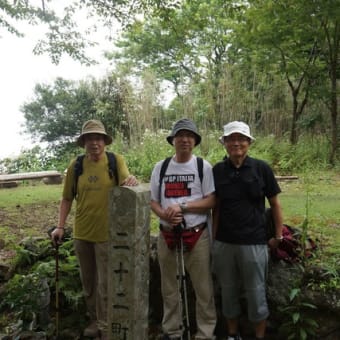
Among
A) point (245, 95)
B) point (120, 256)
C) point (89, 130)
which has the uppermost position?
point (245, 95)

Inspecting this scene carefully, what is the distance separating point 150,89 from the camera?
293 inches

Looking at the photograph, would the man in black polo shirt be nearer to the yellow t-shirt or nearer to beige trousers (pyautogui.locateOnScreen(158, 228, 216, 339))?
beige trousers (pyautogui.locateOnScreen(158, 228, 216, 339))

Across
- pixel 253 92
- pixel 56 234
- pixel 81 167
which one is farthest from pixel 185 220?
pixel 253 92

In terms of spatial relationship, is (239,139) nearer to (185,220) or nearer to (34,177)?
(185,220)

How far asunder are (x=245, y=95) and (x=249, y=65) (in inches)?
51.1

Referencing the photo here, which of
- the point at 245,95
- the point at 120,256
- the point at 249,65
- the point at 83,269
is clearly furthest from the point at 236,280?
the point at 249,65

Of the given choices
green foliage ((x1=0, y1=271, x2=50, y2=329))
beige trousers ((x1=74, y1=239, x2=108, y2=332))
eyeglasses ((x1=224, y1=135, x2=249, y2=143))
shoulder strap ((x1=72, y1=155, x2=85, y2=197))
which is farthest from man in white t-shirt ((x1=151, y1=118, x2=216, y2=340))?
green foliage ((x1=0, y1=271, x2=50, y2=329))

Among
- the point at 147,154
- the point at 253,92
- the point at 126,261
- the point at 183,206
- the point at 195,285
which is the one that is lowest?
the point at 195,285

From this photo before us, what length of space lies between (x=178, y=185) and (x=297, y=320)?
1173mm

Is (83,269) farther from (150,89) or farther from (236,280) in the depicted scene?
(150,89)

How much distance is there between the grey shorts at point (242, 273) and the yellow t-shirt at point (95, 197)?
2.35 feet

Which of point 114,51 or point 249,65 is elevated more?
point 114,51

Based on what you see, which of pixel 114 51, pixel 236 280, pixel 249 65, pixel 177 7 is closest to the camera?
pixel 236 280

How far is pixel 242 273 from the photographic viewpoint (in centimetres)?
223
